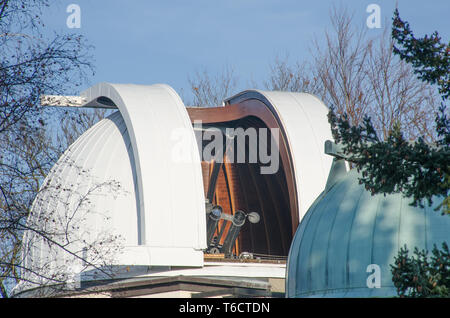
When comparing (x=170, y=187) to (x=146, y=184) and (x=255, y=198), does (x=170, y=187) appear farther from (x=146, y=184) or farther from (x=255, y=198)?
(x=255, y=198)

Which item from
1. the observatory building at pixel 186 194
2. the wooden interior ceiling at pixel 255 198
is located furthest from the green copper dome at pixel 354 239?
the wooden interior ceiling at pixel 255 198

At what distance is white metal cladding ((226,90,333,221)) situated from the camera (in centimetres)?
1722

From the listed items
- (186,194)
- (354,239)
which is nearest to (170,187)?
(186,194)

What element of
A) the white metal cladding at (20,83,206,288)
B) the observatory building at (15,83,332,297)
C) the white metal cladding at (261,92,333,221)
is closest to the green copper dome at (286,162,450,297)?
the observatory building at (15,83,332,297)

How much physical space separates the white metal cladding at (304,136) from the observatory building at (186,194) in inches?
1.2

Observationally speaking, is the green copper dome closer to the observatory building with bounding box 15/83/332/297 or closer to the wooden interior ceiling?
the observatory building with bounding box 15/83/332/297

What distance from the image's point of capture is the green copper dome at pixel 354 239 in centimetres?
848

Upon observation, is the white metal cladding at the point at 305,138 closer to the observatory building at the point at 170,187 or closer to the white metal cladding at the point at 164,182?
the observatory building at the point at 170,187

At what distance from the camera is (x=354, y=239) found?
8.82 meters

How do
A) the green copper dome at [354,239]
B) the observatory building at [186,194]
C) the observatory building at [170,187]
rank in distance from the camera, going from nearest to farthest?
the green copper dome at [354,239], the observatory building at [186,194], the observatory building at [170,187]

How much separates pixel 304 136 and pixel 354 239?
941 centimetres

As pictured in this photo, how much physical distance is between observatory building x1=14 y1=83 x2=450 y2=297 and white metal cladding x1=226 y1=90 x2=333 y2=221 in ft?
0.10

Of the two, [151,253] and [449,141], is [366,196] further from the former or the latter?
[151,253]
